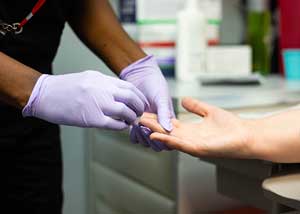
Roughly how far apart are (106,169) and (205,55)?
0.42m

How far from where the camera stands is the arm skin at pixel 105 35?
1069mm

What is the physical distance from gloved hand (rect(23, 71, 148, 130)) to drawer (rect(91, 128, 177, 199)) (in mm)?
347

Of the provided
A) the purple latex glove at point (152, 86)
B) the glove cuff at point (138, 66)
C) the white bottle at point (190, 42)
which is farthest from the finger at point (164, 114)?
the white bottle at point (190, 42)

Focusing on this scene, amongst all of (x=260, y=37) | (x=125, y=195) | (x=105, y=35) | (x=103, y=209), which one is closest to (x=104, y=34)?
(x=105, y=35)

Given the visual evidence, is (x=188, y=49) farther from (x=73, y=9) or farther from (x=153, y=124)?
(x=153, y=124)

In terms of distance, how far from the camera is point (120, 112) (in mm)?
827

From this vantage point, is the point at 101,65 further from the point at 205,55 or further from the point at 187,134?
the point at 187,134

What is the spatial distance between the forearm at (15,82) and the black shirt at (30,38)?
178 millimetres

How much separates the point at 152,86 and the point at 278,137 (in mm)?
275

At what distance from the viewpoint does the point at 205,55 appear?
4.99 feet

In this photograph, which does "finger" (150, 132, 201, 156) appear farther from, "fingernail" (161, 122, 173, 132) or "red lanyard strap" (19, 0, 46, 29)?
"red lanyard strap" (19, 0, 46, 29)


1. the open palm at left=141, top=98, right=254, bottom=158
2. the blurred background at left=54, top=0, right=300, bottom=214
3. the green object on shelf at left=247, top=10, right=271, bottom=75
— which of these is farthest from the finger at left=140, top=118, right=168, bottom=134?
the green object on shelf at left=247, top=10, right=271, bottom=75

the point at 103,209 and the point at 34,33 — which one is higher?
the point at 34,33

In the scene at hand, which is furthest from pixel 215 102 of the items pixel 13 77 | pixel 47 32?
pixel 13 77
